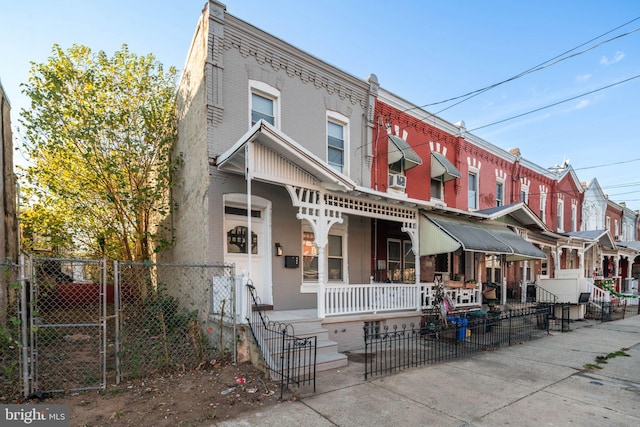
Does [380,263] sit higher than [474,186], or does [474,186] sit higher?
[474,186]

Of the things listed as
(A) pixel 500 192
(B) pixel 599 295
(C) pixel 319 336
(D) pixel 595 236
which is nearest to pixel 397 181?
(C) pixel 319 336

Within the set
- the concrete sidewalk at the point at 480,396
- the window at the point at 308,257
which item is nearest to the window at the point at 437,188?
the window at the point at 308,257

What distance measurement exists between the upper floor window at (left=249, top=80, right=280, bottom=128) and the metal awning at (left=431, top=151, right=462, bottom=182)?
7.00 meters

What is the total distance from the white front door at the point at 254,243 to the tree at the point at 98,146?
3064 millimetres

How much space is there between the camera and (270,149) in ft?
25.2

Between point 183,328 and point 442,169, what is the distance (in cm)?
1040

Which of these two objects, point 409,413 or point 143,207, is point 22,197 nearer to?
point 143,207

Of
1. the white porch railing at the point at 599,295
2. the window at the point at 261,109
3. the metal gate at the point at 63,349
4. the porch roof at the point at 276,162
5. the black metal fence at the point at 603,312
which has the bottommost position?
the black metal fence at the point at 603,312

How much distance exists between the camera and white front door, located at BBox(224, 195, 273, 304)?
9047mm

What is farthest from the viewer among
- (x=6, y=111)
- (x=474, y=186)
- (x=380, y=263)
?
(x=474, y=186)

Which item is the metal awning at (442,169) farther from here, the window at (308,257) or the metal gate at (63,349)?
the metal gate at (63,349)

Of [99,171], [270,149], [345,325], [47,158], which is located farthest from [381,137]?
[47,158]

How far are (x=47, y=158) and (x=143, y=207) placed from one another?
9.88 ft

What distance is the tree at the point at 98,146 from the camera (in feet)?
33.8
